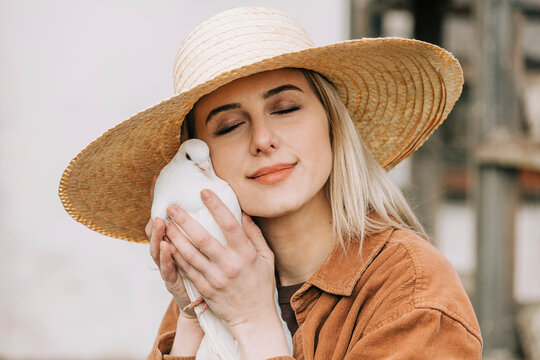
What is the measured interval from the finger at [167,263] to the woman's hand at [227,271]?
0.11 ft

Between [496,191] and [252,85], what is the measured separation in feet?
6.32

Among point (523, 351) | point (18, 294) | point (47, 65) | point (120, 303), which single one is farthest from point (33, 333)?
point (523, 351)

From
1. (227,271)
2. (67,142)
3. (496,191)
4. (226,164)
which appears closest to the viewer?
(227,271)

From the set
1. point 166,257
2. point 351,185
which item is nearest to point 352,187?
point 351,185

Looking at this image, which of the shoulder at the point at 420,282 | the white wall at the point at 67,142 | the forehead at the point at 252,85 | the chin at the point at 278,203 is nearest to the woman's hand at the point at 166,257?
the chin at the point at 278,203

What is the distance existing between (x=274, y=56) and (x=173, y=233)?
Result: 49cm

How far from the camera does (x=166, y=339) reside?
6.24 ft

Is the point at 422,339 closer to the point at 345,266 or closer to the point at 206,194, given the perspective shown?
the point at 345,266

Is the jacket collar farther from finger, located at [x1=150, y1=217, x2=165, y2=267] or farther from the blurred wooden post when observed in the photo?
the blurred wooden post

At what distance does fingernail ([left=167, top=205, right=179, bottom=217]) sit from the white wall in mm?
1993

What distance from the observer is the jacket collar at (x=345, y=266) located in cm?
152

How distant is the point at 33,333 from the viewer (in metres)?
3.45

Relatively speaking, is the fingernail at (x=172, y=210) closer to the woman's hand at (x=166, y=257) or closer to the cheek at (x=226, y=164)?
the woman's hand at (x=166, y=257)

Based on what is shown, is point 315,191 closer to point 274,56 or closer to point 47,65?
point 274,56
